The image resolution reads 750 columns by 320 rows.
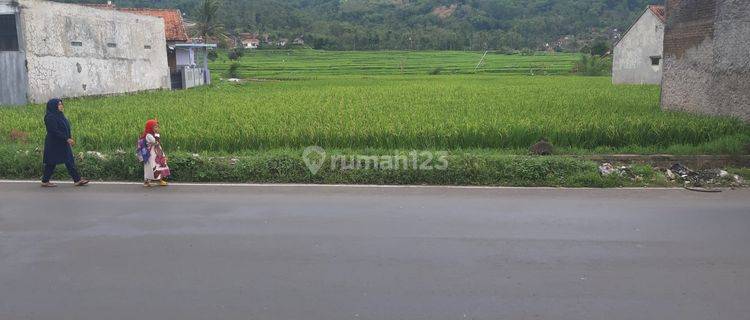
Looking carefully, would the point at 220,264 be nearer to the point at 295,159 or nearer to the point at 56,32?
the point at 295,159

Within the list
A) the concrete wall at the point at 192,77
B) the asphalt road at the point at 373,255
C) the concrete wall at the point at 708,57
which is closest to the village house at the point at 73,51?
the concrete wall at the point at 192,77

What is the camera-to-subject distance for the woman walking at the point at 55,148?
879 cm

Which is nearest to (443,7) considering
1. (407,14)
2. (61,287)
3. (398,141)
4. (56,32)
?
(407,14)

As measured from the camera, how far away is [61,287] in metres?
4.76

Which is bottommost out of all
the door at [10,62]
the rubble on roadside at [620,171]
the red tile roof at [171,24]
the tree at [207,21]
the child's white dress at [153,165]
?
the rubble on roadside at [620,171]

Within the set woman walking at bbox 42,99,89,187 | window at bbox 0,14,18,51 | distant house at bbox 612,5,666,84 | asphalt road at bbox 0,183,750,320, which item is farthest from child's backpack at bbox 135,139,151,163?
distant house at bbox 612,5,666,84

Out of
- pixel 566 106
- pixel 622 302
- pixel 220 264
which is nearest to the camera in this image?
pixel 622 302

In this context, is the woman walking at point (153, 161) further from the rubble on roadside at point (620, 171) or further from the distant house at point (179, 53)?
the distant house at point (179, 53)

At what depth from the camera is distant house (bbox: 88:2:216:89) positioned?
3369 centimetres

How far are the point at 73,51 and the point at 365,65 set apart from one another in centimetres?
3453

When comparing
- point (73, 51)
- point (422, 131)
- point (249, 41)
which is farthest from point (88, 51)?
point (249, 41)

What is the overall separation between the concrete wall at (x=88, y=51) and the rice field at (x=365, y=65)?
14425 millimetres

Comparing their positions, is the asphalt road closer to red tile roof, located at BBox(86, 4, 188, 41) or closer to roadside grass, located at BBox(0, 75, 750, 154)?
roadside grass, located at BBox(0, 75, 750, 154)

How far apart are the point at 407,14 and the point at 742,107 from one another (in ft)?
331
